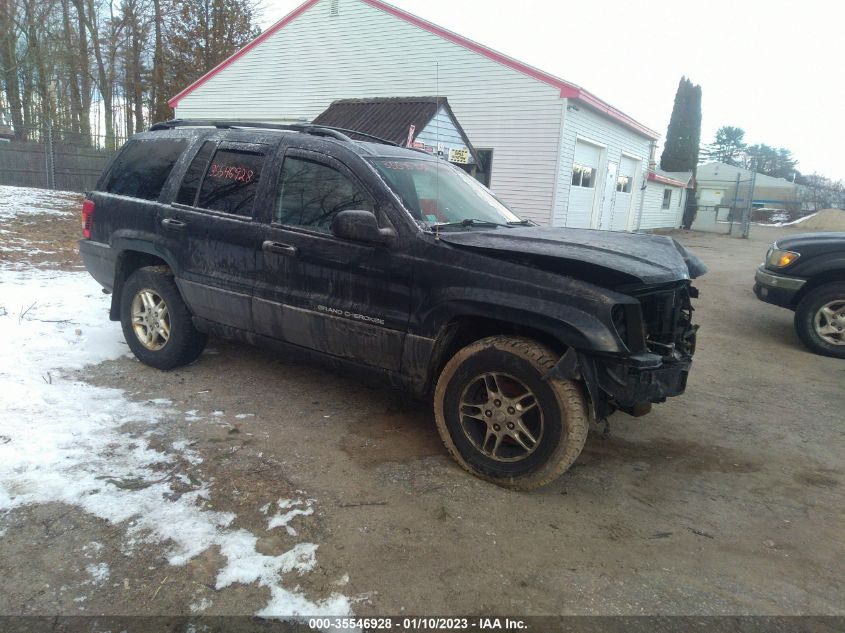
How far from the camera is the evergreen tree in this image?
3644 centimetres

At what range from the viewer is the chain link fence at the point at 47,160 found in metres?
18.1

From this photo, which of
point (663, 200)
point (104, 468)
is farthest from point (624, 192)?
point (104, 468)

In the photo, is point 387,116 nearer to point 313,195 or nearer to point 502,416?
point 313,195

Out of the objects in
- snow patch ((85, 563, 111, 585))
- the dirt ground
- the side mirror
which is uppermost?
the side mirror

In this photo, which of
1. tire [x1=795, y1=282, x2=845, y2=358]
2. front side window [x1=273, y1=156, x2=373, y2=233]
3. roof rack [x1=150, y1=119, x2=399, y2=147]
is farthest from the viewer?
tire [x1=795, y1=282, x2=845, y2=358]

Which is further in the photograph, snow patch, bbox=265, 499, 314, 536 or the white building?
the white building

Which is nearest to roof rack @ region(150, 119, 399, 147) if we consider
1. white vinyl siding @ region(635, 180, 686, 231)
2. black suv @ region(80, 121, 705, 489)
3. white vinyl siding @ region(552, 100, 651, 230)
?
black suv @ region(80, 121, 705, 489)

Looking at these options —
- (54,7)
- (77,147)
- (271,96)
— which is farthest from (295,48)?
(54,7)

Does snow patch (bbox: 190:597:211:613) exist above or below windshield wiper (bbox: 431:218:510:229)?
below

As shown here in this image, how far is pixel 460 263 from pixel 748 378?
4.05m

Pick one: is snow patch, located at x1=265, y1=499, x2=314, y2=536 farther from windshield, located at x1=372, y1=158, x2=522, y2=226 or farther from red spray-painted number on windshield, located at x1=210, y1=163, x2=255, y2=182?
red spray-painted number on windshield, located at x1=210, y1=163, x2=255, y2=182

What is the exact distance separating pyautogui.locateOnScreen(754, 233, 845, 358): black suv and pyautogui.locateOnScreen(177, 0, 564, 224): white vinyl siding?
8.12 metres

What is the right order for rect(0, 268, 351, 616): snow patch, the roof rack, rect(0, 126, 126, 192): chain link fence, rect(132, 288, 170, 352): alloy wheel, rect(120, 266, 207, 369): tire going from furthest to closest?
rect(0, 126, 126, 192): chain link fence, rect(132, 288, 170, 352): alloy wheel, rect(120, 266, 207, 369): tire, the roof rack, rect(0, 268, 351, 616): snow patch

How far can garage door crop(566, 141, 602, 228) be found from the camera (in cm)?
1628
